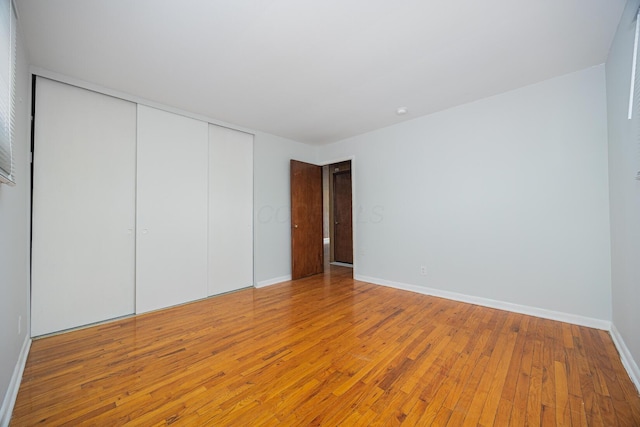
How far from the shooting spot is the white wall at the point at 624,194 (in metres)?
1.69

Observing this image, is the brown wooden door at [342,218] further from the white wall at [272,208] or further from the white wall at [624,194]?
the white wall at [624,194]

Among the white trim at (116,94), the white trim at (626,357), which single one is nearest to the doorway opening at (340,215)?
the white trim at (116,94)

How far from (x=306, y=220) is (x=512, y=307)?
325 centimetres

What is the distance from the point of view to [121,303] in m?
2.84

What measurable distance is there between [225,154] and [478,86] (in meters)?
3.40

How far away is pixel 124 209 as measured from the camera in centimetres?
287

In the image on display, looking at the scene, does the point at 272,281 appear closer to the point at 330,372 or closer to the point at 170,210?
the point at 170,210

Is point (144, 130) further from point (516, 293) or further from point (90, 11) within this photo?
point (516, 293)

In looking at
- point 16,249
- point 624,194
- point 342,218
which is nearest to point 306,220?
point 342,218

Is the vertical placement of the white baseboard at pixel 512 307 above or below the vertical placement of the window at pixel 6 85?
below

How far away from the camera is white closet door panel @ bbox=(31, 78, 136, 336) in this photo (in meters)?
2.40

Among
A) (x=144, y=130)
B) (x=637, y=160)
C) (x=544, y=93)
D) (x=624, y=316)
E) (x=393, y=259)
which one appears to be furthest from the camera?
(x=393, y=259)

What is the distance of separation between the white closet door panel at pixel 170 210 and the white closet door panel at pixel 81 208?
0.11 metres

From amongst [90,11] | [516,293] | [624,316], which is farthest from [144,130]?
[624,316]
